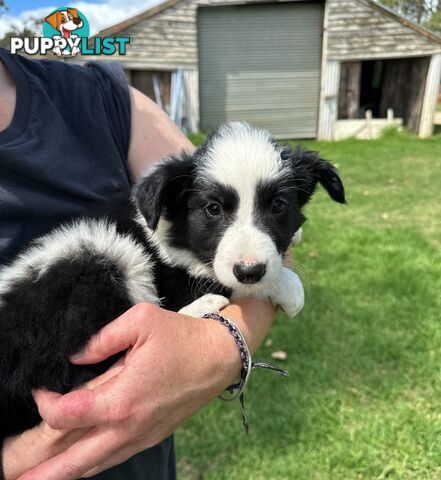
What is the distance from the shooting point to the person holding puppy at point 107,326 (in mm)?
1315

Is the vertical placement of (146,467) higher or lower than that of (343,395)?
higher

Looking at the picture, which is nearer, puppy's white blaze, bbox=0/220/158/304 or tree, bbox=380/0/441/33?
puppy's white blaze, bbox=0/220/158/304

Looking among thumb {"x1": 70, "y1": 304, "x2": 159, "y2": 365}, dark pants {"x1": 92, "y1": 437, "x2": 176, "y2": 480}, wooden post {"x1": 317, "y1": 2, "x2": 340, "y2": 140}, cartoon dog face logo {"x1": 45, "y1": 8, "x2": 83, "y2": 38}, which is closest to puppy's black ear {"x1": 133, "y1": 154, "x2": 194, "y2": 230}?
thumb {"x1": 70, "y1": 304, "x2": 159, "y2": 365}

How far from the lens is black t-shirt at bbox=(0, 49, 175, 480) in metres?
1.61

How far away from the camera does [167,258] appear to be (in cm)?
180

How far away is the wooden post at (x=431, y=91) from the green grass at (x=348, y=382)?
7.83 m

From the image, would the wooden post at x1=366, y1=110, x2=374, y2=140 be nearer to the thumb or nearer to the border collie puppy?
the border collie puppy

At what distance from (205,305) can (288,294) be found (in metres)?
0.34

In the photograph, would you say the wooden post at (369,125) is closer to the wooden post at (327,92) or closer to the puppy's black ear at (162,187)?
the wooden post at (327,92)

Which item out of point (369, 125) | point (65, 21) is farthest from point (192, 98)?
point (65, 21)

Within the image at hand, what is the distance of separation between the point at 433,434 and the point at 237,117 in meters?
11.7

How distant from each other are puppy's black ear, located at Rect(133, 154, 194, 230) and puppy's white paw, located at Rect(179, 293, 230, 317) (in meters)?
0.30

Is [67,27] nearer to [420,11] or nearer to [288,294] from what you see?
[288,294]

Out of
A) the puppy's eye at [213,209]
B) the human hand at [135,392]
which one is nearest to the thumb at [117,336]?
the human hand at [135,392]
